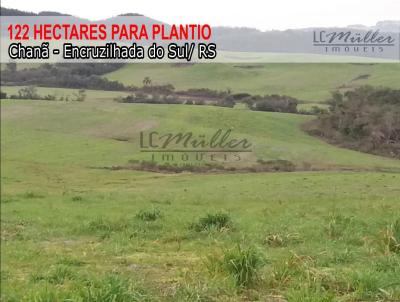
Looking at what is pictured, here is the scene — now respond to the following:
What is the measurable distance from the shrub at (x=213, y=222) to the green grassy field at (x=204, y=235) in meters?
0.03

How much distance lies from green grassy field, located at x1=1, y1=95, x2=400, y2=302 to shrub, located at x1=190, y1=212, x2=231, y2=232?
31 millimetres

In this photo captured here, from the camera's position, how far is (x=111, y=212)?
58.0 ft

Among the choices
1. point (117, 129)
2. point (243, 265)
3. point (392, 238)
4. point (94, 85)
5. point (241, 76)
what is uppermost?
point (241, 76)

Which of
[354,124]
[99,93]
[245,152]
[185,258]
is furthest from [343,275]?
[99,93]

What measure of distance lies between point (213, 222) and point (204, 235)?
2.00 feet

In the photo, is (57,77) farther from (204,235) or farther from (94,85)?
(204,235)

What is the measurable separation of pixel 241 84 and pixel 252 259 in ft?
281

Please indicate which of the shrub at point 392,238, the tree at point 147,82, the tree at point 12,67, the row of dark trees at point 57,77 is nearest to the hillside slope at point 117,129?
the row of dark trees at point 57,77

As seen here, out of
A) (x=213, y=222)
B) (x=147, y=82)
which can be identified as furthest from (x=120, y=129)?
(x=147, y=82)

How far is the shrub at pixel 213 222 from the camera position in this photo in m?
12.6

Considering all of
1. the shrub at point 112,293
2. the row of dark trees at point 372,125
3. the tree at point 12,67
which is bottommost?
the shrub at point 112,293

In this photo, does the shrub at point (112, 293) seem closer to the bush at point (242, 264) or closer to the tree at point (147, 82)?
the bush at point (242, 264)

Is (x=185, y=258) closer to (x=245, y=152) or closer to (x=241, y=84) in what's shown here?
(x=245, y=152)

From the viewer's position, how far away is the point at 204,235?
40.1 ft
